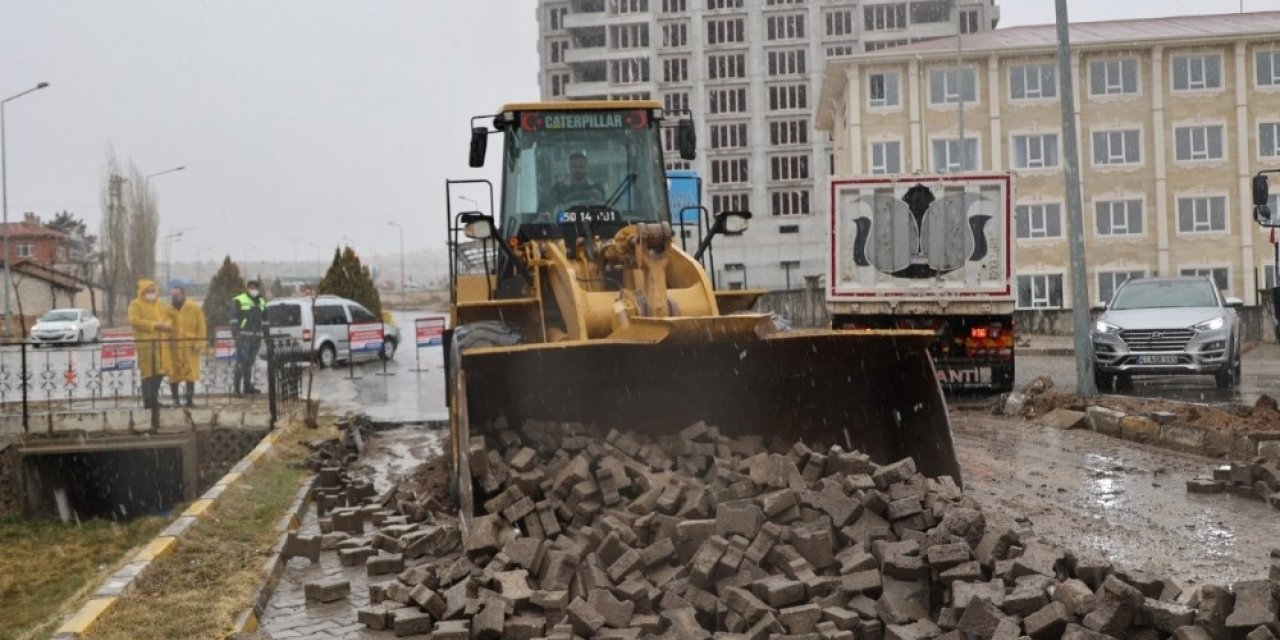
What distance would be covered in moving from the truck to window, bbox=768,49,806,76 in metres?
68.7

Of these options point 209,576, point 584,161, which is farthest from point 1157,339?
point 209,576

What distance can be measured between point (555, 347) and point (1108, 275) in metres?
47.2

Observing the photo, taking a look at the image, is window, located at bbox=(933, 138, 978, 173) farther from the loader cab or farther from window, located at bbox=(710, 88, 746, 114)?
the loader cab

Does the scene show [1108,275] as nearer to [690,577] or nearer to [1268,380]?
[1268,380]

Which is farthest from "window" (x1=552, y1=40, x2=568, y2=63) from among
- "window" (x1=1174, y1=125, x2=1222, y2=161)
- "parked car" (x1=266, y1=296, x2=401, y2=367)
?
"parked car" (x1=266, y1=296, x2=401, y2=367)

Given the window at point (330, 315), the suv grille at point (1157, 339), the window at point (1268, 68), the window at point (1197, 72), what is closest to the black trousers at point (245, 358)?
the window at point (330, 315)

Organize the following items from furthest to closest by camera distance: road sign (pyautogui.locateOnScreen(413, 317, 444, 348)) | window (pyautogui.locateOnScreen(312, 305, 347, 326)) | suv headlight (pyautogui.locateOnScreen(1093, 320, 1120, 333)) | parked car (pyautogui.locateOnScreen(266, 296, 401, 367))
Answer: window (pyautogui.locateOnScreen(312, 305, 347, 326))
road sign (pyautogui.locateOnScreen(413, 317, 444, 348))
parked car (pyautogui.locateOnScreen(266, 296, 401, 367))
suv headlight (pyautogui.locateOnScreen(1093, 320, 1120, 333))

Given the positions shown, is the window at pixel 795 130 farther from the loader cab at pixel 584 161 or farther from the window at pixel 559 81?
the loader cab at pixel 584 161

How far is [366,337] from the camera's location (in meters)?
29.4

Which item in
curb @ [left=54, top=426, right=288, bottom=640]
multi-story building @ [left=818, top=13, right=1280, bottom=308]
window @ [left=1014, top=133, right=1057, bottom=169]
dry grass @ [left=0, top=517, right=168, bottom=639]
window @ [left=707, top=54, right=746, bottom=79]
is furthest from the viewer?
window @ [left=707, top=54, right=746, bottom=79]

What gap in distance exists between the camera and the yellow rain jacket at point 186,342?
56.6 ft

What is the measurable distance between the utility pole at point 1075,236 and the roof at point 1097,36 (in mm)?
32516

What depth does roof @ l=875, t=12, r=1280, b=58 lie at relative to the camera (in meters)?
49.4

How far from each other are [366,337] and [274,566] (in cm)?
2195
